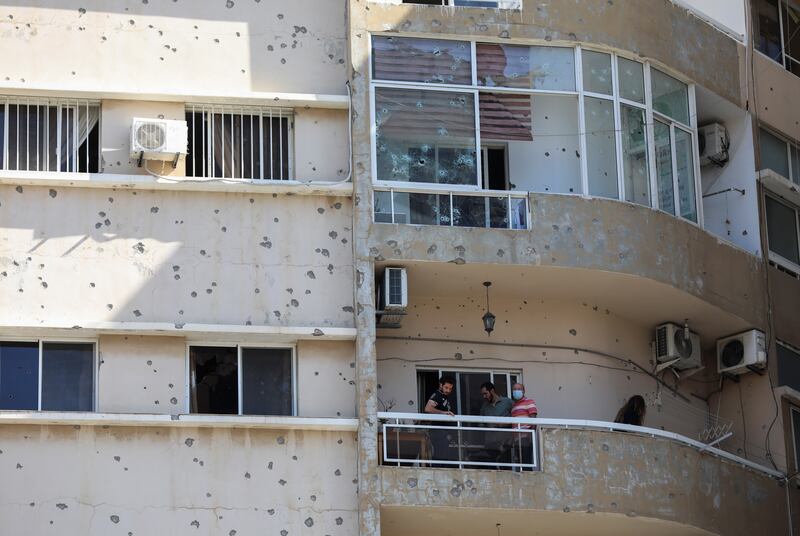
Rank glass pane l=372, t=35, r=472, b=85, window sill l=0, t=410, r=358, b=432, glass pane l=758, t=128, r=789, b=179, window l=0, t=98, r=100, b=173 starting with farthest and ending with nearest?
glass pane l=758, t=128, r=789, b=179
glass pane l=372, t=35, r=472, b=85
window l=0, t=98, r=100, b=173
window sill l=0, t=410, r=358, b=432

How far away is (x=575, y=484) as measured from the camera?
2347 cm

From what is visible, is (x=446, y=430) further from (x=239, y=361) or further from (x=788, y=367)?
(x=788, y=367)

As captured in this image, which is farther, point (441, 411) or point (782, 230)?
point (782, 230)

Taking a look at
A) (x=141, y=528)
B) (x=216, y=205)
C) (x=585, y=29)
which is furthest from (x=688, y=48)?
(x=141, y=528)

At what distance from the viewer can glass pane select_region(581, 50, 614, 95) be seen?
25562 millimetres

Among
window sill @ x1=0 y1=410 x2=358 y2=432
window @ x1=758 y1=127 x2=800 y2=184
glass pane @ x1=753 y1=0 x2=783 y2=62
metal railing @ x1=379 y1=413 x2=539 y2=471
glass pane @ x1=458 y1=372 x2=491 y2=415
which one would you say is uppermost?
glass pane @ x1=753 y1=0 x2=783 y2=62

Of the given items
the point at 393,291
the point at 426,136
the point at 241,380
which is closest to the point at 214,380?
the point at 241,380

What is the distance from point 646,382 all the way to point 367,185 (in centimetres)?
495

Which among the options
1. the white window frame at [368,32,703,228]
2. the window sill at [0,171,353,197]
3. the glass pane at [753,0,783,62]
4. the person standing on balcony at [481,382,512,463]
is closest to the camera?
the person standing on balcony at [481,382,512,463]

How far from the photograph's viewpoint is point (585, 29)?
25719 millimetres

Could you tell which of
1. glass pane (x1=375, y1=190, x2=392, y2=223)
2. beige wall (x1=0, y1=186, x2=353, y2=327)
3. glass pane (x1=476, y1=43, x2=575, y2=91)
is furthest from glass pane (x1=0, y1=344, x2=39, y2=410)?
glass pane (x1=476, y1=43, x2=575, y2=91)

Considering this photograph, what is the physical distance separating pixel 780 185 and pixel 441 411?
7.23 m

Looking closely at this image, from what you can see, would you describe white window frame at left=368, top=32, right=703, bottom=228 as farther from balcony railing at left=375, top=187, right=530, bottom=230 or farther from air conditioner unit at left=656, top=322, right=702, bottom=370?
air conditioner unit at left=656, top=322, right=702, bottom=370

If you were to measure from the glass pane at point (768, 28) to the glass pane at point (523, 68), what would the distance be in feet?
16.0
